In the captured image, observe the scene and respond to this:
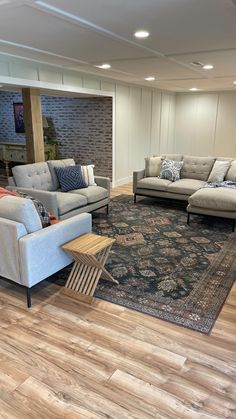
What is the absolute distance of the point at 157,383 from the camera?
6.29ft

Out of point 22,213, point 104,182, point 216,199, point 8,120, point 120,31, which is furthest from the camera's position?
point 8,120

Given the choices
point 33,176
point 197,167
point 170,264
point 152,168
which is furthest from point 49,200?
point 197,167

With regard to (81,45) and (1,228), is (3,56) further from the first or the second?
(1,228)

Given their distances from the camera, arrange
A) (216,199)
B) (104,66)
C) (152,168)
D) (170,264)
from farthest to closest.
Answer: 1. (152,168)
2. (104,66)
3. (216,199)
4. (170,264)

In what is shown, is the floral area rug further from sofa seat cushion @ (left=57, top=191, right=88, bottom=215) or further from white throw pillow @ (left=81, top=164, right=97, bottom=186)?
white throw pillow @ (left=81, top=164, right=97, bottom=186)

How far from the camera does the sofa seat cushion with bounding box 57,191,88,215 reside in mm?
4100

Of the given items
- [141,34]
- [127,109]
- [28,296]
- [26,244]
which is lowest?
[28,296]

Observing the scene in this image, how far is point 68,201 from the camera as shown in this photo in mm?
4207

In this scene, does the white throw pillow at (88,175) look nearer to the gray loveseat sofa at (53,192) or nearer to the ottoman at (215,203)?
the gray loveseat sofa at (53,192)

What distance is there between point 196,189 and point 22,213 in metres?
3.24

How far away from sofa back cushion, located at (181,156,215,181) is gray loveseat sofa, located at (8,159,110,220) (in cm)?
161

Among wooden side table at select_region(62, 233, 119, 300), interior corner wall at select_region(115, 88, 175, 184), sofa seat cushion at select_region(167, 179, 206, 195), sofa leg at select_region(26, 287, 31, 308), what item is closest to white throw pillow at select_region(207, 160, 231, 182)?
sofa seat cushion at select_region(167, 179, 206, 195)

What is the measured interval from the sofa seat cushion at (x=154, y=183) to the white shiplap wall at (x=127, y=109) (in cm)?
145

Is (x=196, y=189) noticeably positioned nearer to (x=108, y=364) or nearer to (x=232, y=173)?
(x=232, y=173)
